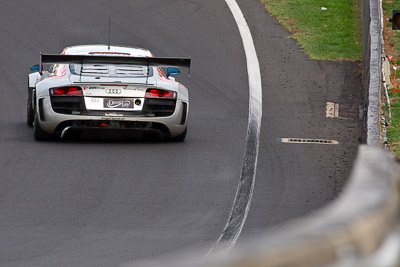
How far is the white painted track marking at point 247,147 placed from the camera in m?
9.33

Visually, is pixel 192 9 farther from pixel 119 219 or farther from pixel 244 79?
pixel 119 219

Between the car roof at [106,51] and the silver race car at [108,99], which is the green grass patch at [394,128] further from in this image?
the car roof at [106,51]

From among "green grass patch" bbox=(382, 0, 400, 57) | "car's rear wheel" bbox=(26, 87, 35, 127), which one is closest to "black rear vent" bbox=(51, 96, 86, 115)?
"car's rear wheel" bbox=(26, 87, 35, 127)

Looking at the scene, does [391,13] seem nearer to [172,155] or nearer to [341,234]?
[172,155]

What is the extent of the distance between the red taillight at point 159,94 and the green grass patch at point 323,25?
6.74m

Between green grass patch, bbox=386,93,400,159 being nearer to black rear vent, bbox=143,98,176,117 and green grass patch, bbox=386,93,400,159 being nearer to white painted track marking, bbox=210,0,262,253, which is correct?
white painted track marking, bbox=210,0,262,253

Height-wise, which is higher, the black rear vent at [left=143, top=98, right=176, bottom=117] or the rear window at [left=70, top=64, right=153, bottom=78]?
the rear window at [left=70, top=64, right=153, bottom=78]

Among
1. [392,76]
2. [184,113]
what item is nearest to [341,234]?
[184,113]

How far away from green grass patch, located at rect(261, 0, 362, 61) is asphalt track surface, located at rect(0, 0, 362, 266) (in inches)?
16.6

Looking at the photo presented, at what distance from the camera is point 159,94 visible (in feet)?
44.4

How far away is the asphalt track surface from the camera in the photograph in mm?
9203

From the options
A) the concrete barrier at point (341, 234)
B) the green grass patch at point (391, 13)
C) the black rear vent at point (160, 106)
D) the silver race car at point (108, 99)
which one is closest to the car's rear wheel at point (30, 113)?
the silver race car at point (108, 99)

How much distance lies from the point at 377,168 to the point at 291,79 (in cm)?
1540

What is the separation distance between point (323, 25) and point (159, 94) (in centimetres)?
961
